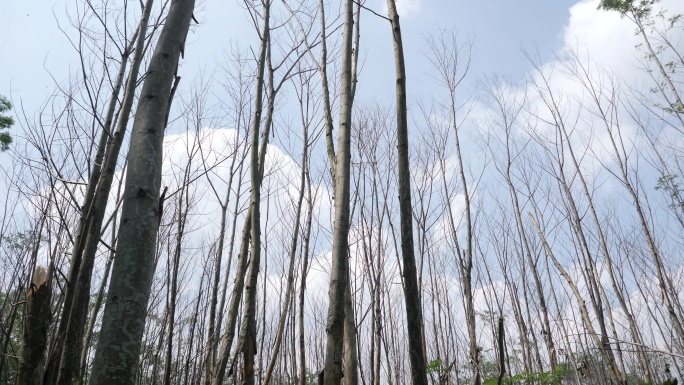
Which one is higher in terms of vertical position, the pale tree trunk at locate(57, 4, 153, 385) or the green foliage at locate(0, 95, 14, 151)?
the green foliage at locate(0, 95, 14, 151)

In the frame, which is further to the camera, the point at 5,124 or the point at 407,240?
the point at 5,124

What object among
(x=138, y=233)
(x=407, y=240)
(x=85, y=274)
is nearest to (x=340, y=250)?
(x=407, y=240)

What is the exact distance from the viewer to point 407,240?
1765 millimetres

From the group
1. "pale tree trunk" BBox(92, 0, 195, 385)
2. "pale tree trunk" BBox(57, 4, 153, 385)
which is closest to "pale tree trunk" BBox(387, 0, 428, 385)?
"pale tree trunk" BBox(92, 0, 195, 385)

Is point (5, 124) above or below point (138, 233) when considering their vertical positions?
above

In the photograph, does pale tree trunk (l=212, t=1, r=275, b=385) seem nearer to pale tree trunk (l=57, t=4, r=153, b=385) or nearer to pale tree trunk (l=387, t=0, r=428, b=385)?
pale tree trunk (l=57, t=4, r=153, b=385)

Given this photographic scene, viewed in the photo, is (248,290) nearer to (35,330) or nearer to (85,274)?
(85,274)

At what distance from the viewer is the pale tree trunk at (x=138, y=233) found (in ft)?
3.07

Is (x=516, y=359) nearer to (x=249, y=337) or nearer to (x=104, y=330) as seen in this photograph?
(x=249, y=337)

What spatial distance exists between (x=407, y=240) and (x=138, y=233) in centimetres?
104

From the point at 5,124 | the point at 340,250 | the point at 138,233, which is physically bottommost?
the point at 138,233

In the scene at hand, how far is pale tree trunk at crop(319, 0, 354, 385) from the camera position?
163 centimetres

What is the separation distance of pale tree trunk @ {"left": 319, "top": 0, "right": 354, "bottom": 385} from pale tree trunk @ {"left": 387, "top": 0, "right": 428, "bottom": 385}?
234 millimetres

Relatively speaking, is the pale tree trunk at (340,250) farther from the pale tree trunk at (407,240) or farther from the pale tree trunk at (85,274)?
the pale tree trunk at (85,274)
